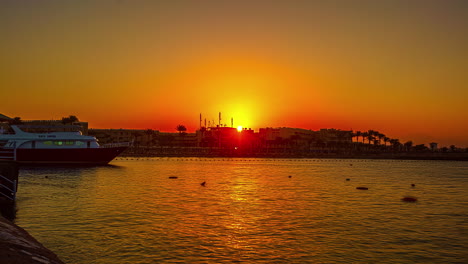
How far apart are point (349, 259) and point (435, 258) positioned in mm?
3407

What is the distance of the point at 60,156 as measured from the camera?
229 ft

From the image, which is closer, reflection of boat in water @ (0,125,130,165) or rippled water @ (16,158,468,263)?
rippled water @ (16,158,468,263)

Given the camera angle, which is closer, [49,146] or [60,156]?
[49,146]

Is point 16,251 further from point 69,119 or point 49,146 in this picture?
point 69,119

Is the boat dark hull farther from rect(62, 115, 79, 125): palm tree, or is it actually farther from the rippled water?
rect(62, 115, 79, 125): palm tree

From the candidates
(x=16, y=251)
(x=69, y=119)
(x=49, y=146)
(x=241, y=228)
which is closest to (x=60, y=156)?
(x=49, y=146)

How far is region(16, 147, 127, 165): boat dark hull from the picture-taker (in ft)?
225

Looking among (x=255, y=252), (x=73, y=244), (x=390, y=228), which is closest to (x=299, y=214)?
(x=390, y=228)

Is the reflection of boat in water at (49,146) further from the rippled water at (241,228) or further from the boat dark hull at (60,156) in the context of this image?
the rippled water at (241,228)

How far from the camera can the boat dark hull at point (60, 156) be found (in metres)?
68.7

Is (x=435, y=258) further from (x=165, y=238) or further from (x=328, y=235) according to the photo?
(x=165, y=238)

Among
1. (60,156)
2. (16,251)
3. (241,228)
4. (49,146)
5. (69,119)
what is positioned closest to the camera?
(16,251)

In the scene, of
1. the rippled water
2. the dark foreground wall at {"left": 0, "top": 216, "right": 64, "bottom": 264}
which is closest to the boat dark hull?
the rippled water

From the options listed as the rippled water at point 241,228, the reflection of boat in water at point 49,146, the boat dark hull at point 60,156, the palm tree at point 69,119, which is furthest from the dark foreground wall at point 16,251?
the palm tree at point 69,119
